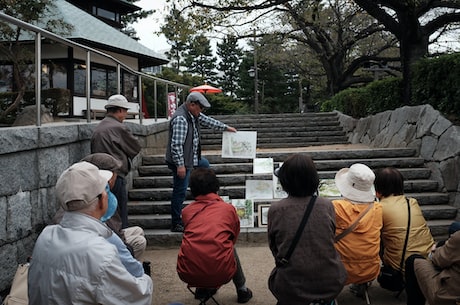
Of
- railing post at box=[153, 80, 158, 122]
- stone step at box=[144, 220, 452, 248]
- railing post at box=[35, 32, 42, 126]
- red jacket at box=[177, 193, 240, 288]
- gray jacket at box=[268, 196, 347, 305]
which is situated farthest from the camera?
railing post at box=[153, 80, 158, 122]

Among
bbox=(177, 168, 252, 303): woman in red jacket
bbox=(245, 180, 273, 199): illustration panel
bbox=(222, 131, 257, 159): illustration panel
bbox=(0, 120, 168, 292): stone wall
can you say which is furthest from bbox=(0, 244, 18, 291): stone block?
bbox=(222, 131, 257, 159): illustration panel

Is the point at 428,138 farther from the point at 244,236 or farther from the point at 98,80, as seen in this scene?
the point at 98,80

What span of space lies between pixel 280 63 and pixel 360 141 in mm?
15542

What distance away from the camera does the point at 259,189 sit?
6.29 meters

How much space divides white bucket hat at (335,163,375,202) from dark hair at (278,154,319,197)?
730 mm

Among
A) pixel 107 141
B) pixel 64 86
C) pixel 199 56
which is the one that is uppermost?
pixel 199 56

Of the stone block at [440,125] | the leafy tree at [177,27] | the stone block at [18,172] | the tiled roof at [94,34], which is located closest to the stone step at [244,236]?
the stone block at [440,125]

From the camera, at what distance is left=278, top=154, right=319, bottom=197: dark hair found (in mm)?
2713

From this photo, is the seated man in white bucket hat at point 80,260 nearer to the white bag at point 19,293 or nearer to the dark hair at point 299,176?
the white bag at point 19,293

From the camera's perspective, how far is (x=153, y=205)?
20.4 ft

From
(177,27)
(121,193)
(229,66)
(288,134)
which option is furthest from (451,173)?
(229,66)

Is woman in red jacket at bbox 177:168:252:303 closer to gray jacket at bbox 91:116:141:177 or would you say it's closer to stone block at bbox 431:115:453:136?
gray jacket at bbox 91:116:141:177

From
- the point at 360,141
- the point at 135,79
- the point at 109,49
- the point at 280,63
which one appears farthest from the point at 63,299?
the point at 280,63

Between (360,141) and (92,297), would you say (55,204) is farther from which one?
(360,141)
